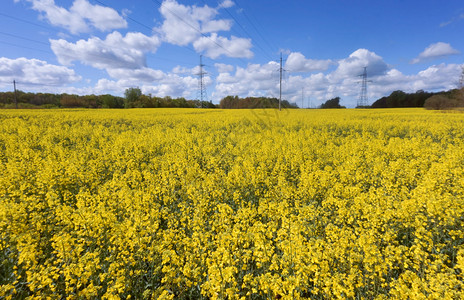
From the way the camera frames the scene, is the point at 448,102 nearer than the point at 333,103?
Yes

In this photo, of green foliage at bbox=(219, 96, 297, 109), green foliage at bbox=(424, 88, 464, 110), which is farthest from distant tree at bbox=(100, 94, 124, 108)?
green foliage at bbox=(424, 88, 464, 110)

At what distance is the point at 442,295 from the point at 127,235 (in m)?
4.97

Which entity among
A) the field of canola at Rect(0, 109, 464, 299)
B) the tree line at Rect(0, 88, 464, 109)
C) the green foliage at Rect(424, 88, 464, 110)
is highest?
the tree line at Rect(0, 88, 464, 109)

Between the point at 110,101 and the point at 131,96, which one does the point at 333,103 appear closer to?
the point at 131,96

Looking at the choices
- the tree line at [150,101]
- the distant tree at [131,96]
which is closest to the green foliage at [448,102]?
the tree line at [150,101]

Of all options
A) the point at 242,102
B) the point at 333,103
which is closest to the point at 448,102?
the point at 333,103

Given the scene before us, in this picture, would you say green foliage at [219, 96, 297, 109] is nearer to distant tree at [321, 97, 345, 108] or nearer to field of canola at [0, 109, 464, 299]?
distant tree at [321, 97, 345, 108]

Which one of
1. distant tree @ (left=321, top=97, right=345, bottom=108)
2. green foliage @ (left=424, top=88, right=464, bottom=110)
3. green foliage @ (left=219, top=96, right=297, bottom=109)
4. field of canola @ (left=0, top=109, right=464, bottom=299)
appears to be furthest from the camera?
distant tree @ (left=321, top=97, right=345, bottom=108)

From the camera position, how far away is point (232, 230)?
3.95m

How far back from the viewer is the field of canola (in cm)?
310

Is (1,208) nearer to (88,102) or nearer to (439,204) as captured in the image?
(439,204)

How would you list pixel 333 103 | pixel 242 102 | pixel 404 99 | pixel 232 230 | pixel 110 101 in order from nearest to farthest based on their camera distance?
pixel 232 230 < pixel 110 101 < pixel 404 99 < pixel 242 102 < pixel 333 103

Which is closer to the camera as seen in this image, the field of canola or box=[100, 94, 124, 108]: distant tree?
the field of canola

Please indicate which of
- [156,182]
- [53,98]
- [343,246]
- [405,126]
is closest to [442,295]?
[343,246]
